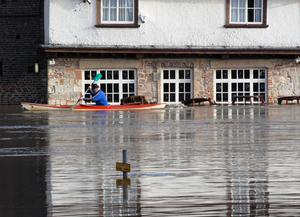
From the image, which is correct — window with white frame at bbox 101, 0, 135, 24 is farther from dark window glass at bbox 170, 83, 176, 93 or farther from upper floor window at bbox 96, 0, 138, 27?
dark window glass at bbox 170, 83, 176, 93

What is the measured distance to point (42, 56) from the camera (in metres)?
48.4

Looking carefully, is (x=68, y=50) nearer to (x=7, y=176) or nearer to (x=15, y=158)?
(x=15, y=158)

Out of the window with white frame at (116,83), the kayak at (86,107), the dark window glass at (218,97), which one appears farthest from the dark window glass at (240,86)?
the kayak at (86,107)

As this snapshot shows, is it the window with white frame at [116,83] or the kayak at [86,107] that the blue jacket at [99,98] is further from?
the window with white frame at [116,83]

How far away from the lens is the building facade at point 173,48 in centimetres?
4525

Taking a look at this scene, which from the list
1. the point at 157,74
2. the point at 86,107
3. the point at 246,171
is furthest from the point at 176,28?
the point at 246,171

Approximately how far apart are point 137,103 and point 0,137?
19.0 metres

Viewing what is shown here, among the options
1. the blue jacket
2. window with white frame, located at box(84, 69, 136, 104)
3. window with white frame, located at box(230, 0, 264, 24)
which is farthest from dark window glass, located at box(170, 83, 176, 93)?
the blue jacket

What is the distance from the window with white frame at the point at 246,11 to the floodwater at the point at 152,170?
1928 cm

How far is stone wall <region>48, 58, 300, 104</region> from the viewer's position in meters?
45.3

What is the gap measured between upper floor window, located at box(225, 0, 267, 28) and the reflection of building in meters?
20.7

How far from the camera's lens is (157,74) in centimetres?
4622

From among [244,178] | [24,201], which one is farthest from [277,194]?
[24,201]

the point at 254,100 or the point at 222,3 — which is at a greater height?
the point at 222,3
